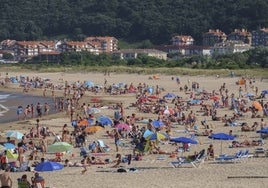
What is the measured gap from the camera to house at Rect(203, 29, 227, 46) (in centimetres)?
10694

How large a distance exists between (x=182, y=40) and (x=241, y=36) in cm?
981

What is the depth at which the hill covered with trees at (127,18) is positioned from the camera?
118812mm

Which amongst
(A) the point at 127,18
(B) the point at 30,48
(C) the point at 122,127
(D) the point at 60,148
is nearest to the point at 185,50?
(A) the point at 127,18

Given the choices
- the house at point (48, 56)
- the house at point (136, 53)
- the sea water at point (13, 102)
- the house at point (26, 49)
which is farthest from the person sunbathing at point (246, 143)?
the house at point (26, 49)

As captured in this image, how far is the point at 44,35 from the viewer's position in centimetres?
13600

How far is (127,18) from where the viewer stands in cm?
13012

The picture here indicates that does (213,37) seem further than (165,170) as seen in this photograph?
Yes

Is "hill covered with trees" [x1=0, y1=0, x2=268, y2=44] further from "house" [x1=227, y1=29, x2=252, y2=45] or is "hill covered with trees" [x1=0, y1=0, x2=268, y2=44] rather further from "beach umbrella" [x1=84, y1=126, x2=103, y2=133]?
"beach umbrella" [x1=84, y1=126, x2=103, y2=133]

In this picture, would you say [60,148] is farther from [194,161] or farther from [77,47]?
[77,47]

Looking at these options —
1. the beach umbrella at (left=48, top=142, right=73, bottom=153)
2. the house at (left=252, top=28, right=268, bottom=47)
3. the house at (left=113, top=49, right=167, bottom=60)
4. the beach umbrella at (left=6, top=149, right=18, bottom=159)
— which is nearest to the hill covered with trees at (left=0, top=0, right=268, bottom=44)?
the house at (left=252, top=28, right=268, bottom=47)

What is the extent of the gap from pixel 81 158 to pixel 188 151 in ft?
11.0

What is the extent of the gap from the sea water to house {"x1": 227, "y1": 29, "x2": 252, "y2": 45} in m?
63.5

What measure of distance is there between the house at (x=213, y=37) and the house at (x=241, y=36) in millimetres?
1418

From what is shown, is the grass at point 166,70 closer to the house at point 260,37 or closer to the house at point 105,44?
the house at point 105,44
